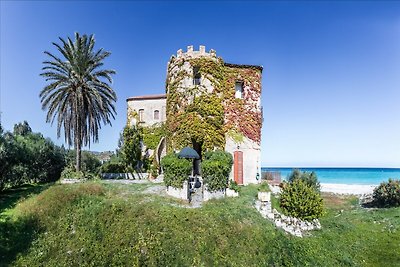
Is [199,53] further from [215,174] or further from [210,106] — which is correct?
[215,174]

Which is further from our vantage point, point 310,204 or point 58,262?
point 310,204

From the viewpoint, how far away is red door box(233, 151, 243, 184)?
27.8m

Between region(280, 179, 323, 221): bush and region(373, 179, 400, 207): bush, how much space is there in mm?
13257

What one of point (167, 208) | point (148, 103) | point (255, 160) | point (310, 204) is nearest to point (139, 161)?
point (148, 103)

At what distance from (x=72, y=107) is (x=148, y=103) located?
31.7ft

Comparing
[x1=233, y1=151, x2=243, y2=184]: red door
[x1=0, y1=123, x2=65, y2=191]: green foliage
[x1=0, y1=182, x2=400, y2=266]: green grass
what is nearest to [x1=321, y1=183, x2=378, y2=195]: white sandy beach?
[x1=233, y1=151, x2=243, y2=184]: red door

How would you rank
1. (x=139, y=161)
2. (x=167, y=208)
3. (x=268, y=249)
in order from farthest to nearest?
(x=139, y=161) < (x=167, y=208) < (x=268, y=249)

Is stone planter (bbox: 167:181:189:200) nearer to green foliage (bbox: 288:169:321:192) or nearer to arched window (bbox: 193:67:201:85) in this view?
arched window (bbox: 193:67:201:85)

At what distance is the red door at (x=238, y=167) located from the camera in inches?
1094

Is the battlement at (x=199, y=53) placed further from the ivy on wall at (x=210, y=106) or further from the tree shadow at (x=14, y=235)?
the tree shadow at (x=14, y=235)

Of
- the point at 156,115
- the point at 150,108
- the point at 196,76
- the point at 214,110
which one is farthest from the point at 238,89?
the point at 150,108

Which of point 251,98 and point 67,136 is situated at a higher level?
point 251,98

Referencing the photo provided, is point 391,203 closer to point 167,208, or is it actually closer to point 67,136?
point 167,208

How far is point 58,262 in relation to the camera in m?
14.5
